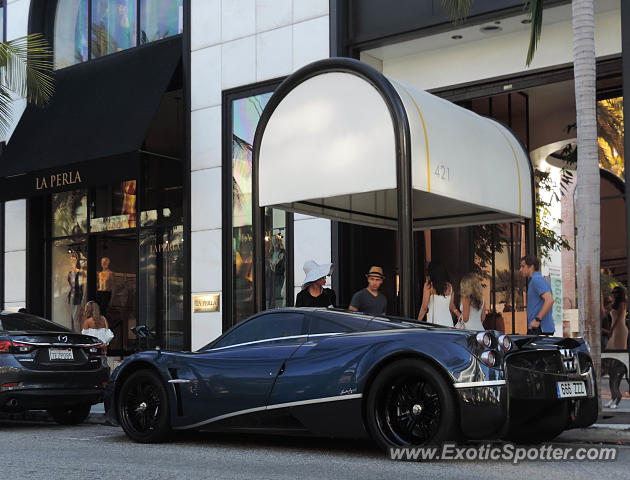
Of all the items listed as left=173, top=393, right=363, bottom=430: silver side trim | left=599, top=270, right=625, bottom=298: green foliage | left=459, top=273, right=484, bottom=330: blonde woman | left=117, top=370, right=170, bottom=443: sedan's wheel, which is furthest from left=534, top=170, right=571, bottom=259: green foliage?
left=173, top=393, right=363, bottom=430: silver side trim

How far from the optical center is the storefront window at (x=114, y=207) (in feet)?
62.3

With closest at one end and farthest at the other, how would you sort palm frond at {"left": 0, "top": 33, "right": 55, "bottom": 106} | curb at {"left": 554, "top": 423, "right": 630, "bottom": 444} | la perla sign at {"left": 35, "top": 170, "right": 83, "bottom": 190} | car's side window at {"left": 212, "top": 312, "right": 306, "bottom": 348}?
car's side window at {"left": 212, "top": 312, "right": 306, "bottom": 348} < curb at {"left": 554, "top": 423, "right": 630, "bottom": 444} < la perla sign at {"left": 35, "top": 170, "right": 83, "bottom": 190} < palm frond at {"left": 0, "top": 33, "right": 55, "bottom": 106}

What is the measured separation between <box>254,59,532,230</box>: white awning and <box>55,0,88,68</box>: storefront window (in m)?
9.46

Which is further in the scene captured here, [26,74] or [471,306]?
[26,74]

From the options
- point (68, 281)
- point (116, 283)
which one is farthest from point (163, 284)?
point (68, 281)

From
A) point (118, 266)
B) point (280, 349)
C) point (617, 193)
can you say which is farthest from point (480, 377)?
point (118, 266)

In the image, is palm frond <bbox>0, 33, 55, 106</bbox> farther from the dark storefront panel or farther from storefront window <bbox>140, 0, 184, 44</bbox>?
the dark storefront panel

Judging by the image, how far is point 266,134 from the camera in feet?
37.7

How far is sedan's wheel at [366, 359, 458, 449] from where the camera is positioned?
22.8ft

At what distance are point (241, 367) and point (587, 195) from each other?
4.24 meters

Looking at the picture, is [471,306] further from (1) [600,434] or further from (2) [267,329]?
(2) [267,329]

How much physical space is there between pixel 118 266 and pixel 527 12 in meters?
11.0

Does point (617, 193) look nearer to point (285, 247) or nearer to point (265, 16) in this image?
point (285, 247)

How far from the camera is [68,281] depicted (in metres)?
20.5
